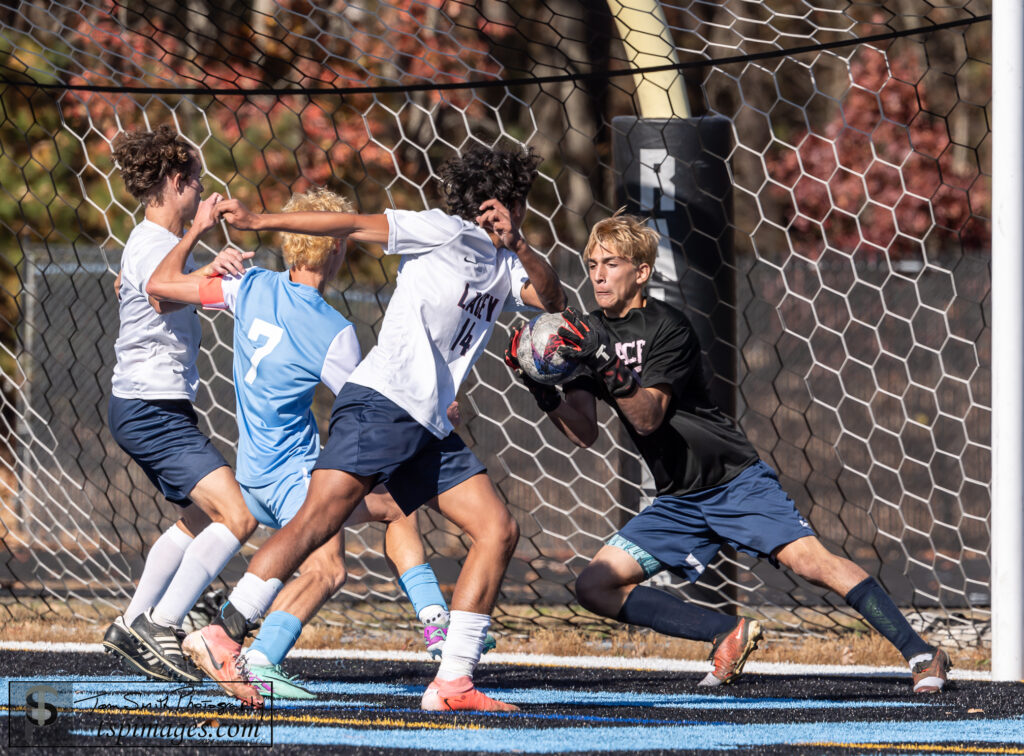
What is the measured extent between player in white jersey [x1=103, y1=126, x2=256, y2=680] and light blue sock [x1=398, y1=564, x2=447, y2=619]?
549 mm

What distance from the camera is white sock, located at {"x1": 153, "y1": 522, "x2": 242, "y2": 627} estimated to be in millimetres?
4496

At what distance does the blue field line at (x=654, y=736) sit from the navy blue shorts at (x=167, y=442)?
1303 millimetres

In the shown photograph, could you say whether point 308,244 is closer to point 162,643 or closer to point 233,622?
point 233,622

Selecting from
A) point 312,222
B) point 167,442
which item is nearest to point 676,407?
point 312,222

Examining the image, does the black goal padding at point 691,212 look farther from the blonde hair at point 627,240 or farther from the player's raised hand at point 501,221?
the player's raised hand at point 501,221

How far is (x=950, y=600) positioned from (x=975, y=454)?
1.98 meters

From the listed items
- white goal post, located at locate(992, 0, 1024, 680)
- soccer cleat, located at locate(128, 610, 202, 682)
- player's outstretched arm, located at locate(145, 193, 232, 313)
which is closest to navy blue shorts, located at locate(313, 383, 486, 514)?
player's outstretched arm, located at locate(145, 193, 232, 313)

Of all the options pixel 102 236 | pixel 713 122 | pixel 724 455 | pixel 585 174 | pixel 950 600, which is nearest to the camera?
pixel 724 455

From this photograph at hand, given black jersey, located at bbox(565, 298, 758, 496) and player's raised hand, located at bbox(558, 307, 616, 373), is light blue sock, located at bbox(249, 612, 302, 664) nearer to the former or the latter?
player's raised hand, located at bbox(558, 307, 616, 373)

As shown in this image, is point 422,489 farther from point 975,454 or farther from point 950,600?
point 975,454

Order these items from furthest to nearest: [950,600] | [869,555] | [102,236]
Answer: [102,236], [869,555], [950,600]

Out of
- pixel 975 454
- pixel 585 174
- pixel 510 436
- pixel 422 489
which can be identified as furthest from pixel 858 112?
pixel 422 489

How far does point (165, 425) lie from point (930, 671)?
8.60 feet

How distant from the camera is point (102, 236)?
12375mm
